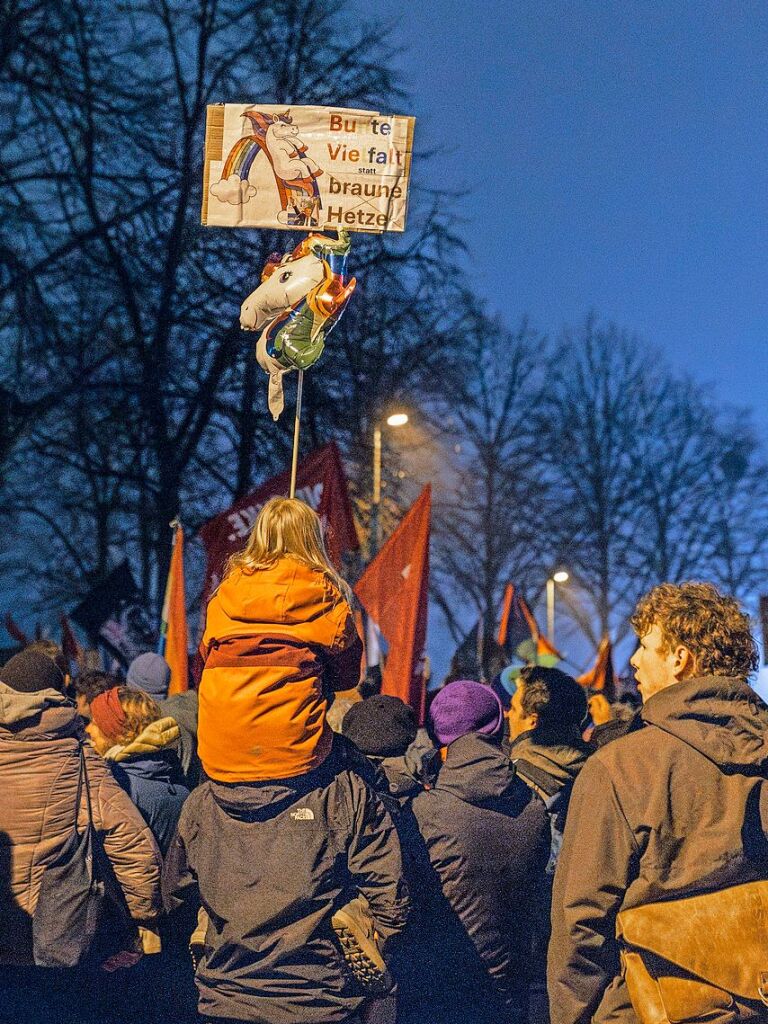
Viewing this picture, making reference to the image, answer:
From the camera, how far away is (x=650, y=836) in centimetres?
246

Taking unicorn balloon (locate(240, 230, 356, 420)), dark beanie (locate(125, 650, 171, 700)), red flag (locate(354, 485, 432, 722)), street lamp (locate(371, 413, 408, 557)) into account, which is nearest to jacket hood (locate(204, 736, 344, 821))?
unicorn balloon (locate(240, 230, 356, 420))

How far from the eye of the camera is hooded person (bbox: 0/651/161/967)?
4258 millimetres

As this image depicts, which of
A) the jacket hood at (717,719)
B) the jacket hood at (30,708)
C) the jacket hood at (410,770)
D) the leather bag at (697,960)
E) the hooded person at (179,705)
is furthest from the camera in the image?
the hooded person at (179,705)

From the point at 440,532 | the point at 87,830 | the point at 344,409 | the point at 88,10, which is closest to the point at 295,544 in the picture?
the point at 87,830

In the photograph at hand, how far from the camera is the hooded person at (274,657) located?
2.92 m

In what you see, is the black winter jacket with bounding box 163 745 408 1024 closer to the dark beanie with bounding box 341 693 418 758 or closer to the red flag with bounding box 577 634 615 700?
the dark beanie with bounding box 341 693 418 758

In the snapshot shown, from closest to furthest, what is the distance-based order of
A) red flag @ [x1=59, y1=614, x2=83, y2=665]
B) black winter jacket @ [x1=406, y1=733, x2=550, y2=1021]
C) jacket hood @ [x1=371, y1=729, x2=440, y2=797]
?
black winter jacket @ [x1=406, y1=733, x2=550, y2=1021] → jacket hood @ [x1=371, y1=729, x2=440, y2=797] → red flag @ [x1=59, y1=614, x2=83, y2=665]

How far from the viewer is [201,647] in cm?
315

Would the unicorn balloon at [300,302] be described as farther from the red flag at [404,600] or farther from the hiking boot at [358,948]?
the hiking boot at [358,948]

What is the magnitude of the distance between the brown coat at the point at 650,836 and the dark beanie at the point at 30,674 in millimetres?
2373

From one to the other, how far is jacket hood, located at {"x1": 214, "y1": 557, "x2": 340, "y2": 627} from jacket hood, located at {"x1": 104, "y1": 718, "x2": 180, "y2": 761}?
1.95 m

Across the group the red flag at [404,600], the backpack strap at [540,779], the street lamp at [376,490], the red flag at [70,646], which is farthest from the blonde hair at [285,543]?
the street lamp at [376,490]

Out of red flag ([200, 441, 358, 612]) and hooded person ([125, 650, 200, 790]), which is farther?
red flag ([200, 441, 358, 612])

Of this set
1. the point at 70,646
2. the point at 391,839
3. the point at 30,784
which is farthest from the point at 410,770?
the point at 70,646
